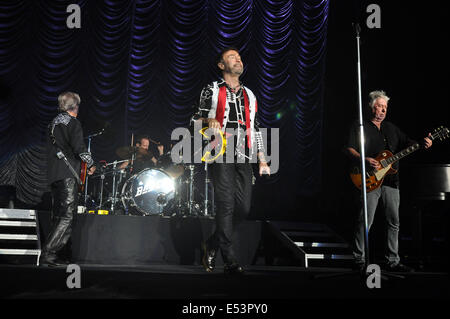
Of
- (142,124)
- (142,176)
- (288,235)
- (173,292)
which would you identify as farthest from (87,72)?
(173,292)

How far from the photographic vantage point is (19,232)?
4.89m

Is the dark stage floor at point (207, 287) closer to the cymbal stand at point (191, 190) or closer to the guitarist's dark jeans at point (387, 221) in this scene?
the guitarist's dark jeans at point (387, 221)

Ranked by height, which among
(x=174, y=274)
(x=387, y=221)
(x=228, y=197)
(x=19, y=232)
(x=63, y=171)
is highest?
(x=63, y=171)

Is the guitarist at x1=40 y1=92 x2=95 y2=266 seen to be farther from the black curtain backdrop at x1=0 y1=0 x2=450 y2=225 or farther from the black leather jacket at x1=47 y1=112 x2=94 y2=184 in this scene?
A: the black curtain backdrop at x1=0 y1=0 x2=450 y2=225

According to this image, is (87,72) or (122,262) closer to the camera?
(122,262)

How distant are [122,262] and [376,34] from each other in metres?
5.55

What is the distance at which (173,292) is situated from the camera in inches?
96.8

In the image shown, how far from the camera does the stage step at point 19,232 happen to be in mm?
4559

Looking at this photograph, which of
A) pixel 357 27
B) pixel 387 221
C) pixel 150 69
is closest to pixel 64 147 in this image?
pixel 357 27

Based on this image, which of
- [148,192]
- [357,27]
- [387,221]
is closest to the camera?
[357,27]

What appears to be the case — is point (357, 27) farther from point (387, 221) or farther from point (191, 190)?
point (191, 190)

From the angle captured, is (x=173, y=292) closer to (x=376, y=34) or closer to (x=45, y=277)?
(x=45, y=277)

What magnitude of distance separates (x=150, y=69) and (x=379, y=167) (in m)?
5.76

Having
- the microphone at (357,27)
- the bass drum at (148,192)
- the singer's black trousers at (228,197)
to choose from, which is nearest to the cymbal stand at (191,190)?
the bass drum at (148,192)
